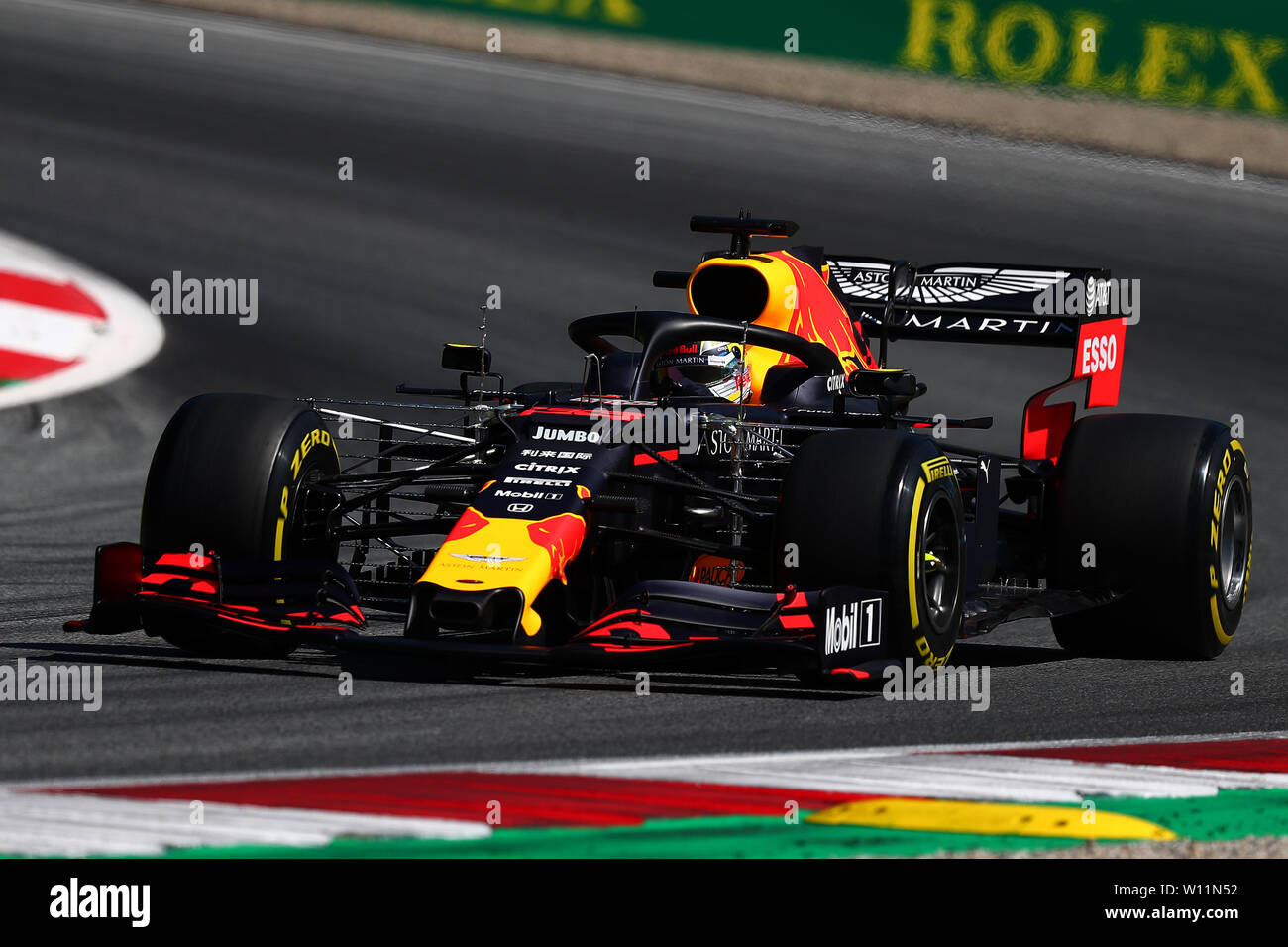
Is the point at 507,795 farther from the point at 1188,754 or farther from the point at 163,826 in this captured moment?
the point at 1188,754

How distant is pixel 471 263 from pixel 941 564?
12.1 m

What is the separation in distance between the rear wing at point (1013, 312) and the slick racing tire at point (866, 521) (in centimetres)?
272

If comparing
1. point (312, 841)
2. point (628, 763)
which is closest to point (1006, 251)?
point (628, 763)

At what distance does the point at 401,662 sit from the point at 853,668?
1652 millimetres

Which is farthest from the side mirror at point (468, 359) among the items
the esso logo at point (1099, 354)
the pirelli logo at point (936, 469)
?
the esso logo at point (1099, 354)

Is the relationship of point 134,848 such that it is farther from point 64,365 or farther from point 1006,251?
point 1006,251

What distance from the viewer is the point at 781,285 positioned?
419 inches

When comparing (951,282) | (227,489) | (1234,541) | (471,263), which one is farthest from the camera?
(471,263)

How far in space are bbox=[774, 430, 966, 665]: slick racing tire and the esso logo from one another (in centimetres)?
298

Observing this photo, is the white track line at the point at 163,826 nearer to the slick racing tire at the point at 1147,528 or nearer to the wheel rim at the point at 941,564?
the wheel rim at the point at 941,564

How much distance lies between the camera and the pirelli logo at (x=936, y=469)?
8.20m

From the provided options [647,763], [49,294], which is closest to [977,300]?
[647,763]

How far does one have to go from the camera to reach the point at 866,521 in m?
7.98

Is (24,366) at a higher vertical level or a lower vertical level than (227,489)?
higher
